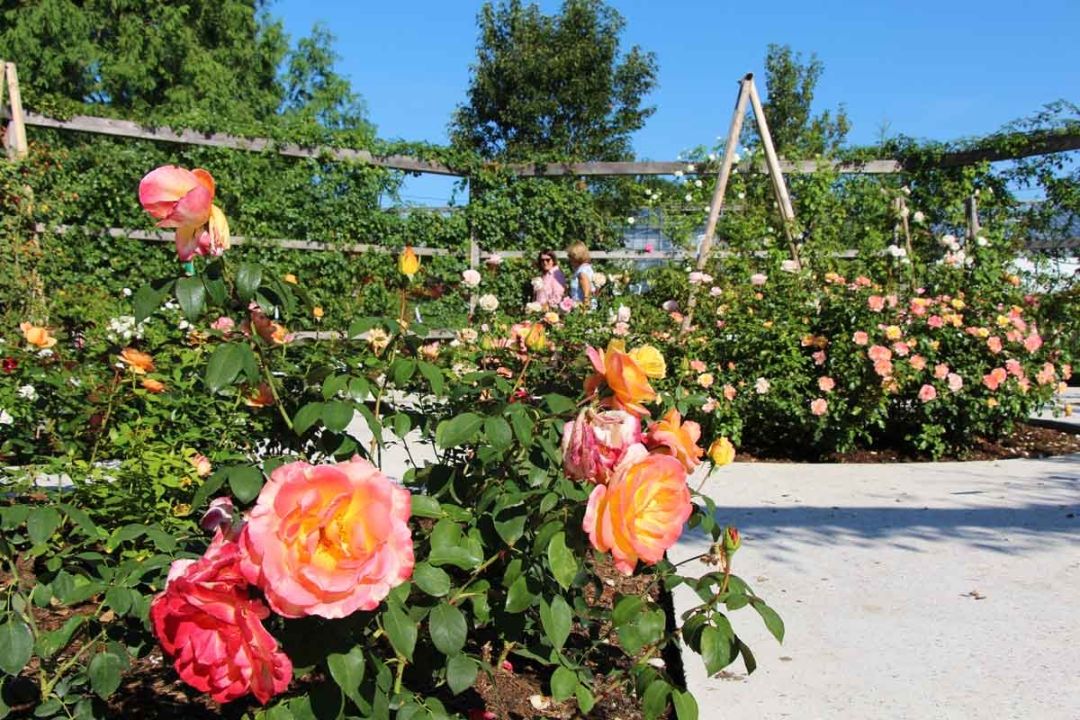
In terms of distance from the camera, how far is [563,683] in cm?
144

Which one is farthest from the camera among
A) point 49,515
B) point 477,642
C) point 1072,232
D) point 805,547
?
point 1072,232

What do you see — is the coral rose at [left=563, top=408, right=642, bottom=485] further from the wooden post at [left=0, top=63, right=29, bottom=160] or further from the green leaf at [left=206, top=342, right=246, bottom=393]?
the wooden post at [left=0, top=63, right=29, bottom=160]

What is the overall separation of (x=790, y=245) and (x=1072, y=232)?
326cm

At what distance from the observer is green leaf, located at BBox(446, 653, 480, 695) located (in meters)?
1.20

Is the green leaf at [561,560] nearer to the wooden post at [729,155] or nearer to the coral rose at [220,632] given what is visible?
the coral rose at [220,632]

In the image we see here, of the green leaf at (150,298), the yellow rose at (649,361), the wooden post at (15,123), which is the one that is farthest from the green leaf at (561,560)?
the wooden post at (15,123)

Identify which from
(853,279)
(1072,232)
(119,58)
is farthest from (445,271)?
(119,58)

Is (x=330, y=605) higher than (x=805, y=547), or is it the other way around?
(x=330, y=605)

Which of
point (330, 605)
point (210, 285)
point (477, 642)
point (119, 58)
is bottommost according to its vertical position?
point (477, 642)

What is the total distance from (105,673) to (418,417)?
0.61m

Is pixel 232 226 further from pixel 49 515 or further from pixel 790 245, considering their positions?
pixel 49 515

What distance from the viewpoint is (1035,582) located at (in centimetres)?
259

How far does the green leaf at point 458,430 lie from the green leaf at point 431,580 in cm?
20

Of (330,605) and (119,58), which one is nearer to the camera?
(330,605)
